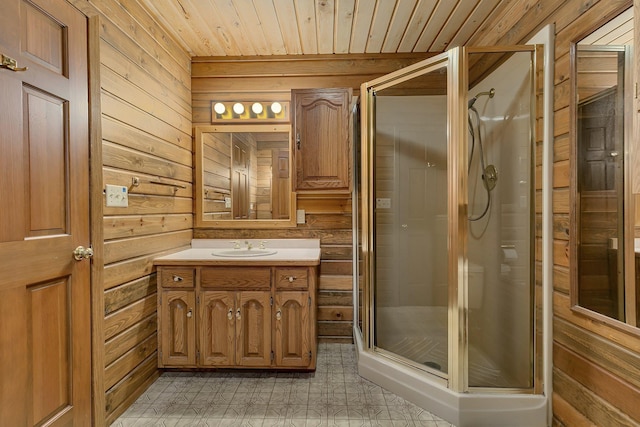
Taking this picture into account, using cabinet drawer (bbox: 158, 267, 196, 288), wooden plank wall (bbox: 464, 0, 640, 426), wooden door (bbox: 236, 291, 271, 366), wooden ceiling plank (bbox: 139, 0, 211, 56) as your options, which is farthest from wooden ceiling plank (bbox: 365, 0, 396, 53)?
cabinet drawer (bbox: 158, 267, 196, 288)

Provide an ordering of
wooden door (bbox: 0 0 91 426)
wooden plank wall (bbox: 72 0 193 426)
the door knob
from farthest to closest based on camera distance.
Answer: wooden plank wall (bbox: 72 0 193 426), the door knob, wooden door (bbox: 0 0 91 426)

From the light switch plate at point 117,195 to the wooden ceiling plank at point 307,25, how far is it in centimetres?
153

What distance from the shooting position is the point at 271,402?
1768mm

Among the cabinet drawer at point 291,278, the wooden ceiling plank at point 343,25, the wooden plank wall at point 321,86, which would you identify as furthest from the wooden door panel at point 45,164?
the wooden ceiling plank at point 343,25

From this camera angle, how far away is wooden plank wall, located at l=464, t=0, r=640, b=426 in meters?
1.16

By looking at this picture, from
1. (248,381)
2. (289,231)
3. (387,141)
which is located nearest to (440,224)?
(387,141)

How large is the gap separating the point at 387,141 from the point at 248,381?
1.92 metres

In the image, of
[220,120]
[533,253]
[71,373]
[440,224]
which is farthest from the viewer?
[220,120]

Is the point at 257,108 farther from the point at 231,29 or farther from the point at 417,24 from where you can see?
the point at 417,24

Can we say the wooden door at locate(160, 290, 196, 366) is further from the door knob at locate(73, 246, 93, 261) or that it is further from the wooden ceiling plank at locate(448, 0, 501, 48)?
the wooden ceiling plank at locate(448, 0, 501, 48)

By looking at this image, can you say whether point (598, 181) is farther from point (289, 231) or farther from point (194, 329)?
point (194, 329)

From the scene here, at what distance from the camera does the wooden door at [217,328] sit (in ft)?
6.43

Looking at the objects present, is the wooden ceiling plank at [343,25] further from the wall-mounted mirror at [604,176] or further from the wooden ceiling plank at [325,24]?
the wall-mounted mirror at [604,176]

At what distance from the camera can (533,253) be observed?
163 cm
